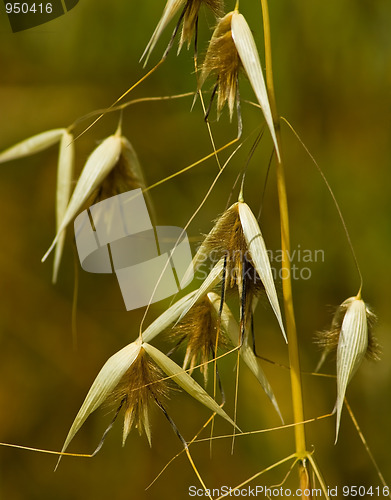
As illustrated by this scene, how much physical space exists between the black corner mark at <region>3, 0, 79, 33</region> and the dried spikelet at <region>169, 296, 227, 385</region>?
0.26 metres

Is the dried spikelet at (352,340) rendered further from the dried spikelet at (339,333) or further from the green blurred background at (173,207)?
the green blurred background at (173,207)

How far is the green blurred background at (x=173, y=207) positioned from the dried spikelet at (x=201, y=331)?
0.23 metres

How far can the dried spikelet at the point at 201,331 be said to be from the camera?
260 mm

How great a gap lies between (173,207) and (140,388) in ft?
0.91

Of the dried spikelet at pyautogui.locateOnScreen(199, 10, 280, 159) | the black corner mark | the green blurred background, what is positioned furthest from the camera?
the green blurred background

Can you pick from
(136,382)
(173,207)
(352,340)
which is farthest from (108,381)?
(173,207)

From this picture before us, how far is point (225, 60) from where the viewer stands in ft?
0.74

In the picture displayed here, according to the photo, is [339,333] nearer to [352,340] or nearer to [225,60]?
[352,340]

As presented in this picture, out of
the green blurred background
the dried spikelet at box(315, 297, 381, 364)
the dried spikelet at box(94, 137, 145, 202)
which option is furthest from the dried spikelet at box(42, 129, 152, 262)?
the green blurred background

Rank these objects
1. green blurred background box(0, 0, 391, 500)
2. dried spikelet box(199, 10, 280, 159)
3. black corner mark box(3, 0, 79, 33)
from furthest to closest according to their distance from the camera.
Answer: green blurred background box(0, 0, 391, 500)
black corner mark box(3, 0, 79, 33)
dried spikelet box(199, 10, 280, 159)

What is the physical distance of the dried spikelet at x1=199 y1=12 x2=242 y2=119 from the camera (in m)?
0.22

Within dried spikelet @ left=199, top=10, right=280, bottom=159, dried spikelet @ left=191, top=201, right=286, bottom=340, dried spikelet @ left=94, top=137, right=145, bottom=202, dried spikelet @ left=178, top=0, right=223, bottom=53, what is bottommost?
dried spikelet @ left=191, top=201, right=286, bottom=340

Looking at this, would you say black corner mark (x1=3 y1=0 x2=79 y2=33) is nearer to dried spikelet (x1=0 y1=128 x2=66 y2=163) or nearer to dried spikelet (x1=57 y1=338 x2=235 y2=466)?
dried spikelet (x1=0 y1=128 x2=66 y2=163)

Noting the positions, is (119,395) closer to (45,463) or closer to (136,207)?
(136,207)
